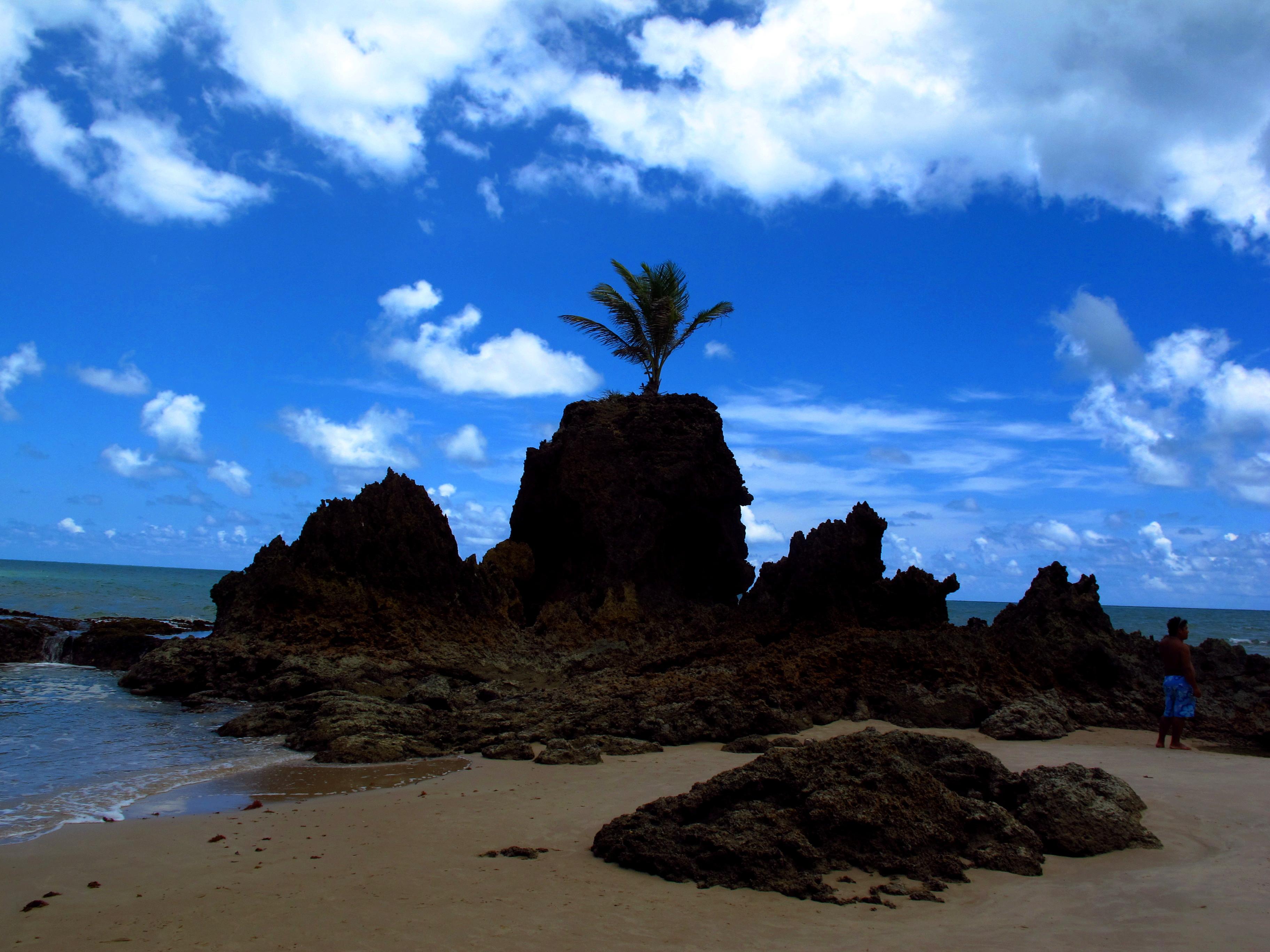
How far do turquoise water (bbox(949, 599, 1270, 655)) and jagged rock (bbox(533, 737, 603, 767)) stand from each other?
2134cm

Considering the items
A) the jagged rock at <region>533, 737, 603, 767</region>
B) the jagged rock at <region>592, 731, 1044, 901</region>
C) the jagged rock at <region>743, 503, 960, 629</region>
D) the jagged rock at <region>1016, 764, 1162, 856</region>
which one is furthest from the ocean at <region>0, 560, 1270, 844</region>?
the jagged rock at <region>743, 503, 960, 629</region>

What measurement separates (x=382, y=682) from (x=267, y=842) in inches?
330

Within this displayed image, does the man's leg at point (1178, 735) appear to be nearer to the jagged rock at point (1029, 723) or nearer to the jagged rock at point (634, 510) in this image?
the jagged rock at point (1029, 723)

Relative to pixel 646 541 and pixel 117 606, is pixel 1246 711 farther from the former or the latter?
pixel 117 606

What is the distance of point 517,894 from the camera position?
4766 millimetres

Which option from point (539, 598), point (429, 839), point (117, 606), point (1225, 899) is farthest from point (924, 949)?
point (117, 606)

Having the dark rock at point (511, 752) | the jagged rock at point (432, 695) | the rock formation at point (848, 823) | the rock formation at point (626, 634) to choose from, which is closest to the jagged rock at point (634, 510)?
the rock formation at point (626, 634)

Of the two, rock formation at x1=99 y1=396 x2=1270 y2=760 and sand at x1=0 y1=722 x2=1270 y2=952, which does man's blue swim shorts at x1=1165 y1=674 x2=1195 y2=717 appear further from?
sand at x1=0 y1=722 x2=1270 y2=952

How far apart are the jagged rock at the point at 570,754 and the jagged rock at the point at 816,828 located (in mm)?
3121

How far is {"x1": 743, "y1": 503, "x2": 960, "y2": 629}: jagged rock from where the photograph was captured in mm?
14727

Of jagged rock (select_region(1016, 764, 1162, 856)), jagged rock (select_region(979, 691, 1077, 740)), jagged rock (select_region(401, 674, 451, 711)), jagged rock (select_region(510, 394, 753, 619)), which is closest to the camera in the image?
jagged rock (select_region(1016, 764, 1162, 856))

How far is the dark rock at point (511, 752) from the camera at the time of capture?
9.21 meters

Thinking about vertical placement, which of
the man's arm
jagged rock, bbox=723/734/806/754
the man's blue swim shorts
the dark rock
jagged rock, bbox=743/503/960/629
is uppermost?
jagged rock, bbox=743/503/960/629

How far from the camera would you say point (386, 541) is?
17344 mm
